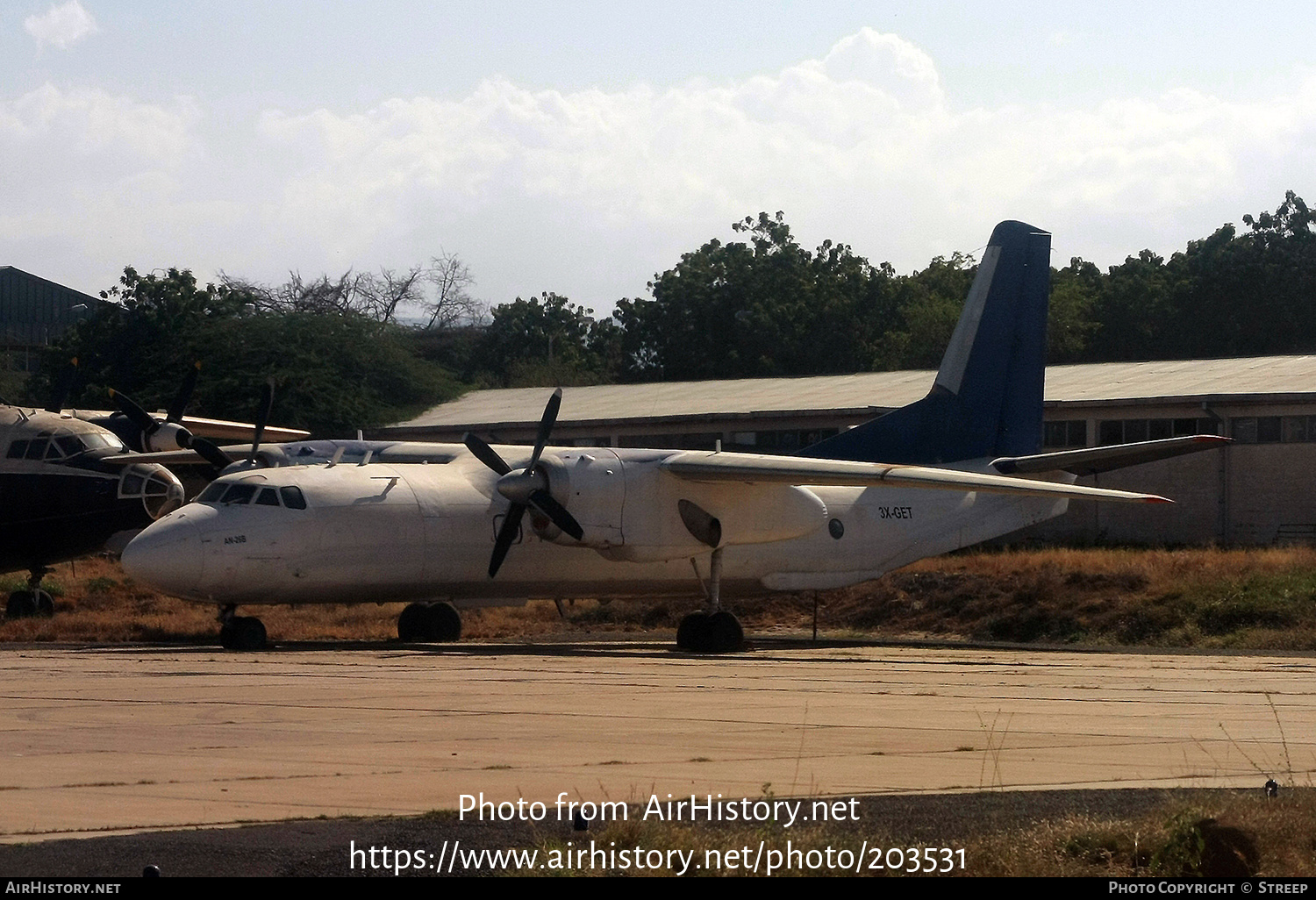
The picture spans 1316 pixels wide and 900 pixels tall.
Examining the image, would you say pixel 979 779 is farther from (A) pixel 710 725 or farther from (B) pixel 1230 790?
(A) pixel 710 725

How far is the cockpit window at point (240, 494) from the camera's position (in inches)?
1009

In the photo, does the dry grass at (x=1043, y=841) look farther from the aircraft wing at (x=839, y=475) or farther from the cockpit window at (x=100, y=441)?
the cockpit window at (x=100, y=441)

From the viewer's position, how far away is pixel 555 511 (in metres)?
26.5

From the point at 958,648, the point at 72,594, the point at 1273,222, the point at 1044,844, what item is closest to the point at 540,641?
the point at 958,648

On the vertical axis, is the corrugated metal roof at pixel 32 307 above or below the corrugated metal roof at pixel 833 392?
above

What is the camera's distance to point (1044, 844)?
787cm

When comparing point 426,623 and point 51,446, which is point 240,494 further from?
point 51,446

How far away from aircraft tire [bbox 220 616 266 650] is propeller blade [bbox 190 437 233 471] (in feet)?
16.5

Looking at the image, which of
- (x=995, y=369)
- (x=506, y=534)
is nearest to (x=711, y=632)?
(x=506, y=534)

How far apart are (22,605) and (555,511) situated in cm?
1348

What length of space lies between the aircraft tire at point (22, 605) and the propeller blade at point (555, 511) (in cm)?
1293

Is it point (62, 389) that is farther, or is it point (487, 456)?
point (62, 389)

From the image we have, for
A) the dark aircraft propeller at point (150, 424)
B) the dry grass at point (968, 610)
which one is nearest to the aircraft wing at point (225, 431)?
the dark aircraft propeller at point (150, 424)
